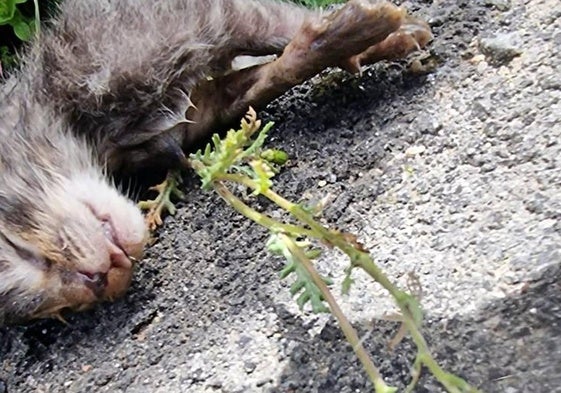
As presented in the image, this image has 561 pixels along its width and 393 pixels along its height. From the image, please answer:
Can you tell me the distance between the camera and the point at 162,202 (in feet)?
8.68

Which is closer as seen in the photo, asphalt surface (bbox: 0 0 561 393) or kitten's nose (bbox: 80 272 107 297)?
asphalt surface (bbox: 0 0 561 393)

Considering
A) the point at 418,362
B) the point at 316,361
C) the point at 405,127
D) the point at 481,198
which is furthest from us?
the point at 405,127

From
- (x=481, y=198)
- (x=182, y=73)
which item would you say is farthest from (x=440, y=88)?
(x=182, y=73)

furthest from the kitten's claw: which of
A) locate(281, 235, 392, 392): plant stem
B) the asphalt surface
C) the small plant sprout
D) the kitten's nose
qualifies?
locate(281, 235, 392, 392): plant stem

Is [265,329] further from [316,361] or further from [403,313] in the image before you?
[403,313]

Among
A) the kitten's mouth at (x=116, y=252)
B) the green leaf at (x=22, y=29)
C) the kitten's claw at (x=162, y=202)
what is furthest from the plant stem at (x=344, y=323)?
the green leaf at (x=22, y=29)

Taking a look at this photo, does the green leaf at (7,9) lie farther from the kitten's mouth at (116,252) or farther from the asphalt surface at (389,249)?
the kitten's mouth at (116,252)

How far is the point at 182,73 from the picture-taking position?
2.85m

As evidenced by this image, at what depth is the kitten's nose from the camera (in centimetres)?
240

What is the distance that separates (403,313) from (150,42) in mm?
1393

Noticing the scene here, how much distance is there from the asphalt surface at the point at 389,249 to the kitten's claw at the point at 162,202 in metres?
0.04

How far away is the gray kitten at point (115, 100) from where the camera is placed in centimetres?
248

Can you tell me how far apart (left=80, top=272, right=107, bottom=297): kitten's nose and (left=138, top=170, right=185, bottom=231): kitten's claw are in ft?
0.76

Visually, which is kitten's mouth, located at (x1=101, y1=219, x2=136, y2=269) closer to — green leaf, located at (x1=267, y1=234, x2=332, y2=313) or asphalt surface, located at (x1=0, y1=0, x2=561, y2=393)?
asphalt surface, located at (x1=0, y1=0, x2=561, y2=393)
